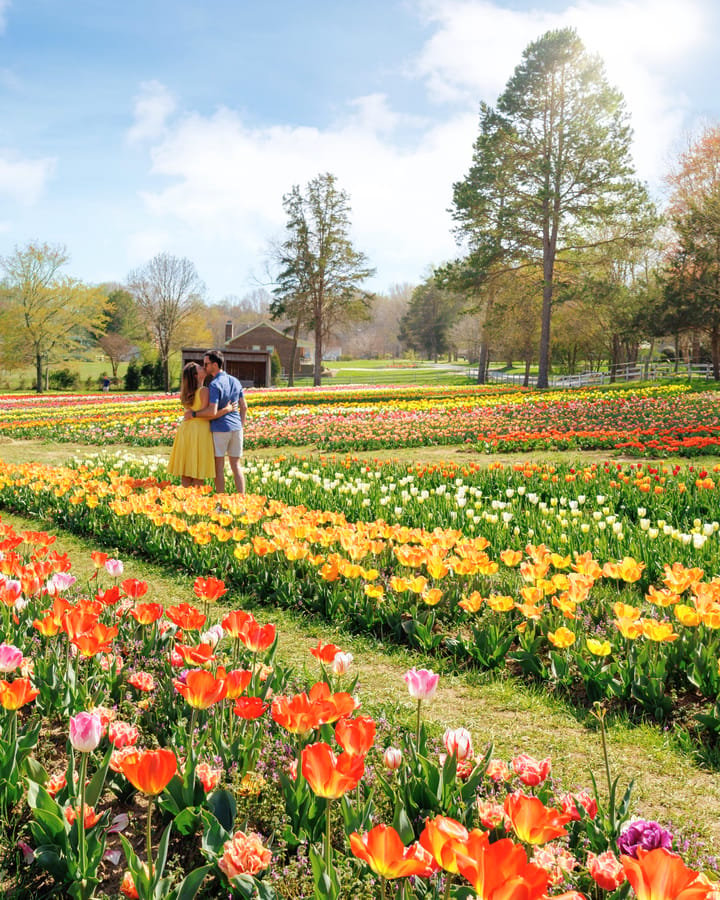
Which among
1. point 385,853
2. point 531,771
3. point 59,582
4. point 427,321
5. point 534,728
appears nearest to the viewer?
point 385,853

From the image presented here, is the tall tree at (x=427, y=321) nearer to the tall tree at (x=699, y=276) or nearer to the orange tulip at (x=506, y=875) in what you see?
the tall tree at (x=699, y=276)

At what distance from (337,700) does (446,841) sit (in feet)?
2.14

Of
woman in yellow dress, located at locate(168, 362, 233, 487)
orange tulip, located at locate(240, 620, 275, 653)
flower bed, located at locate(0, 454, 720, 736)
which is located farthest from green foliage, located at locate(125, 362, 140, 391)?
orange tulip, located at locate(240, 620, 275, 653)

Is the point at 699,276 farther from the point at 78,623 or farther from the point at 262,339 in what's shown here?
the point at 262,339

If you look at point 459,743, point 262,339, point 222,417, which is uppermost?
point 262,339

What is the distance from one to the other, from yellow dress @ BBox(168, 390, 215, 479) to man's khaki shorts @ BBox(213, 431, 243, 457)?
57 mm

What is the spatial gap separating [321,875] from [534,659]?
2.04 meters

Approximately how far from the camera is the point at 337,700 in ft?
6.28

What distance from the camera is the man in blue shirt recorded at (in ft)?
23.6

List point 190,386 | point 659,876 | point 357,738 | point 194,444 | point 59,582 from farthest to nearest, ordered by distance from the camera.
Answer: point 194,444 < point 190,386 < point 59,582 < point 357,738 < point 659,876

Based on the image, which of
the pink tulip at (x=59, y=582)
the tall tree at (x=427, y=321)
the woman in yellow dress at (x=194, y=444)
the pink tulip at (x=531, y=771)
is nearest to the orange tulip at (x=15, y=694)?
the pink tulip at (x=59, y=582)

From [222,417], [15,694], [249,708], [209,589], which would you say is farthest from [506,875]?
[222,417]

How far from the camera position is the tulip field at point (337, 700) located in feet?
5.28

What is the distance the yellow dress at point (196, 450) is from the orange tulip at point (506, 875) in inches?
257
